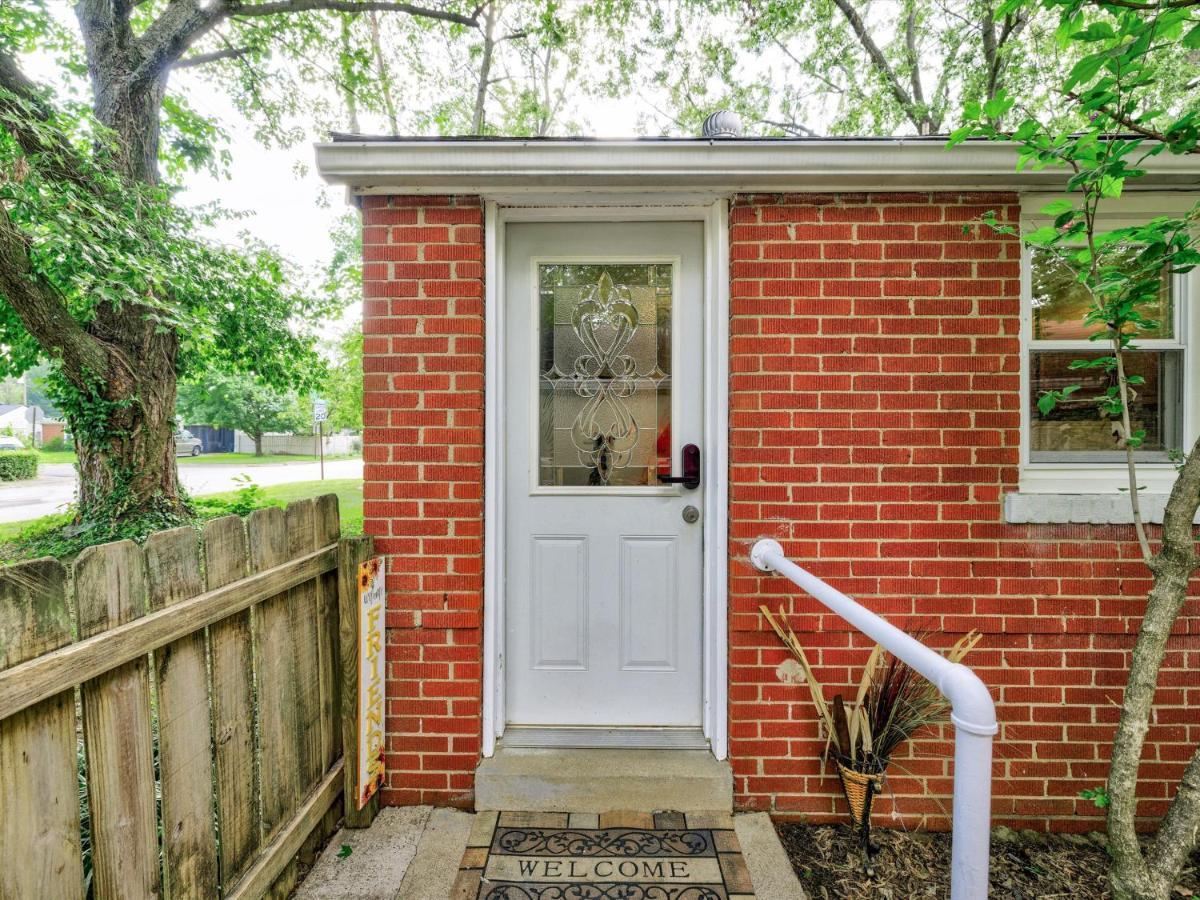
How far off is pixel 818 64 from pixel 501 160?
8.25m

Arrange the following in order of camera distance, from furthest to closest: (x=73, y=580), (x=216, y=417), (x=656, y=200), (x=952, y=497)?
(x=216, y=417) → (x=656, y=200) → (x=952, y=497) → (x=73, y=580)

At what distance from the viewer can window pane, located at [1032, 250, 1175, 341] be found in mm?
2193

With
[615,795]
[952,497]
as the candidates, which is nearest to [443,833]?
[615,795]

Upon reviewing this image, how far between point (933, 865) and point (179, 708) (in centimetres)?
246

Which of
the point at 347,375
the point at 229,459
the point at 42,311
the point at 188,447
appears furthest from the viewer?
the point at 188,447

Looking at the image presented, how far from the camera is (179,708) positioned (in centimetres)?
135

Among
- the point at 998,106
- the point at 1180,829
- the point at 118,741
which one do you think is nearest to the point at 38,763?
the point at 118,741

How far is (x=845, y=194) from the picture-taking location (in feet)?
6.88

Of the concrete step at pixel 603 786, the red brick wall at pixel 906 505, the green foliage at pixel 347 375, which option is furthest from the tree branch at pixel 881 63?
the green foliage at pixel 347 375

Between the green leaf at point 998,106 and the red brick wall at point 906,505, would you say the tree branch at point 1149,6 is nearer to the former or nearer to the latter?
the green leaf at point 998,106

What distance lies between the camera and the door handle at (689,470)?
2.28 m

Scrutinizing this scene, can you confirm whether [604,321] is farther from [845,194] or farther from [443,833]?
[443,833]

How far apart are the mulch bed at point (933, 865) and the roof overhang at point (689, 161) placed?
248cm

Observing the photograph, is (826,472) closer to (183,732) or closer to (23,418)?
(183,732)
